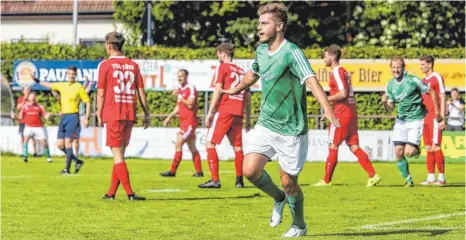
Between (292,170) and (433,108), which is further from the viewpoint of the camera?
(433,108)

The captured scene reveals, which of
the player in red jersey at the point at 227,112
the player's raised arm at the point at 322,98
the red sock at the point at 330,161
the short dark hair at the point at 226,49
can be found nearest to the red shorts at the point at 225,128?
the player in red jersey at the point at 227,112

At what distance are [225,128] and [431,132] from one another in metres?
3.59

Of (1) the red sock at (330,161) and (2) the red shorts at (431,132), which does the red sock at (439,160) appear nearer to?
(2) the red shorts at (431,132)

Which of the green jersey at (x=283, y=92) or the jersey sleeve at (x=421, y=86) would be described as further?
the jersey sleeve at (x=421, y=86)

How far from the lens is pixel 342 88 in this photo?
691 inches

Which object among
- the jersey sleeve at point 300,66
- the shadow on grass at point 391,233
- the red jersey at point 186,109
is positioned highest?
the jersey sleeve at point 300,66

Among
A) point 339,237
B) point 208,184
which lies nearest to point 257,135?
point 339,237

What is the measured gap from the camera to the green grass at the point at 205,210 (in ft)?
36.1

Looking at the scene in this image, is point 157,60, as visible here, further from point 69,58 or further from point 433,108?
point 433,108

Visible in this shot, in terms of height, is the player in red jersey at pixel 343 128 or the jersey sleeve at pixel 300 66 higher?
the jersey sleeve at pixel 300 66

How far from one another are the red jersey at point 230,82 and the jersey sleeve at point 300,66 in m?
6.58

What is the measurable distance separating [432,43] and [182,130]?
17.5 meters

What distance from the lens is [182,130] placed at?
21672 millimetres

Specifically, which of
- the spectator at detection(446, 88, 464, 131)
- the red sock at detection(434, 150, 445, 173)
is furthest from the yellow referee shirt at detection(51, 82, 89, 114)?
the spectator at detection(446, 88, 464, 131)
